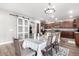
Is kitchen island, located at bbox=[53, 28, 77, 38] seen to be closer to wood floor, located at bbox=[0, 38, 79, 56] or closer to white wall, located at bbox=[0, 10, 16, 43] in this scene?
wood floor, located at bbox=[0, 38, 79, 56]

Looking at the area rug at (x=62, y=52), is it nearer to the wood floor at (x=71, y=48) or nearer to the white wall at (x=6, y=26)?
the wood floor at (x=71, y=48)

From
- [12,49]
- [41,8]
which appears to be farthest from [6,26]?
[41,8]

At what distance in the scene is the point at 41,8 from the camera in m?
1.77

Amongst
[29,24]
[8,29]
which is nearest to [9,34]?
[8,29]

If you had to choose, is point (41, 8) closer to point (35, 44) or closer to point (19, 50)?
point (35, 44)

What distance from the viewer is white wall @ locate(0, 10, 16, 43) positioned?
6.16 ft

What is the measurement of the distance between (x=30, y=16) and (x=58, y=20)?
72cm

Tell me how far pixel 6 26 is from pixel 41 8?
112 centimetres

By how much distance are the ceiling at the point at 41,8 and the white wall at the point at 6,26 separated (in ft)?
0.71

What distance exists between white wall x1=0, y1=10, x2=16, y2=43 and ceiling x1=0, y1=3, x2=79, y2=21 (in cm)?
22

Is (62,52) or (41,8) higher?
(41,8)

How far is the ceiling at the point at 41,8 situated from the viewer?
1699 mm

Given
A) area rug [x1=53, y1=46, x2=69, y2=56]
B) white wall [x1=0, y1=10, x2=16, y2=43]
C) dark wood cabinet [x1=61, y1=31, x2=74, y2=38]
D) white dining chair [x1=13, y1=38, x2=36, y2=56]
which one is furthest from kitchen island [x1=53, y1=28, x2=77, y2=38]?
white wall [x1=0, y1=10, x2=16, y2=43]

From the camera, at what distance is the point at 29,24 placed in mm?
1889
